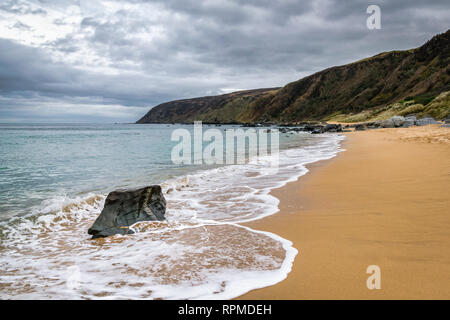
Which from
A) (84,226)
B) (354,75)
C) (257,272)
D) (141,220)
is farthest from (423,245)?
(354,75)

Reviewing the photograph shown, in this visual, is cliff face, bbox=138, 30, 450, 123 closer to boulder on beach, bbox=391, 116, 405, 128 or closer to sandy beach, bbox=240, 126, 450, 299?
boulder on beach, bbox=391, 116, 405, 128

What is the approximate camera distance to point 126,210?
15.7ft

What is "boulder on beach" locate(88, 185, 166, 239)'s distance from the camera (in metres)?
4.47

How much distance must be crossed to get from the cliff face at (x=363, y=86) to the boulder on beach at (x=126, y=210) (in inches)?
2584

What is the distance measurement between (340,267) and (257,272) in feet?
2.65

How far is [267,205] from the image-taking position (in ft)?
18.5

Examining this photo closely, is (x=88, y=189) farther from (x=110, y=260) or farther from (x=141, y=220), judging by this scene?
(x=110, y=260)

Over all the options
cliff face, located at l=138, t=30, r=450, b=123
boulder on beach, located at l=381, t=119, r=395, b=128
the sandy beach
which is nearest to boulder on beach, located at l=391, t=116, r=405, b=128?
boulder on beach, located at l=381, t=119, r=395, b=128

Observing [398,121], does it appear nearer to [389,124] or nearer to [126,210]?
[389,124]

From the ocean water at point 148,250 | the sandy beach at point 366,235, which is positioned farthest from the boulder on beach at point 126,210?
the sandy beach at point 366,235

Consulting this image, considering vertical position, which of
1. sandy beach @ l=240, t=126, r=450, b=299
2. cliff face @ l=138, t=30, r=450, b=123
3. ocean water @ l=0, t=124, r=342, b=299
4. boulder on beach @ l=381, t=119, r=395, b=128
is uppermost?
cliff face @ l=138, t=30, r=450, b=123

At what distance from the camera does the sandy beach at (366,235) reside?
2.36 m

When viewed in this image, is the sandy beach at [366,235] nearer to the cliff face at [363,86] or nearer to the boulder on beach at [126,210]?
the boulder on beach at [126,210]

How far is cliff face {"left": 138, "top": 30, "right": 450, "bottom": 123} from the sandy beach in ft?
205
